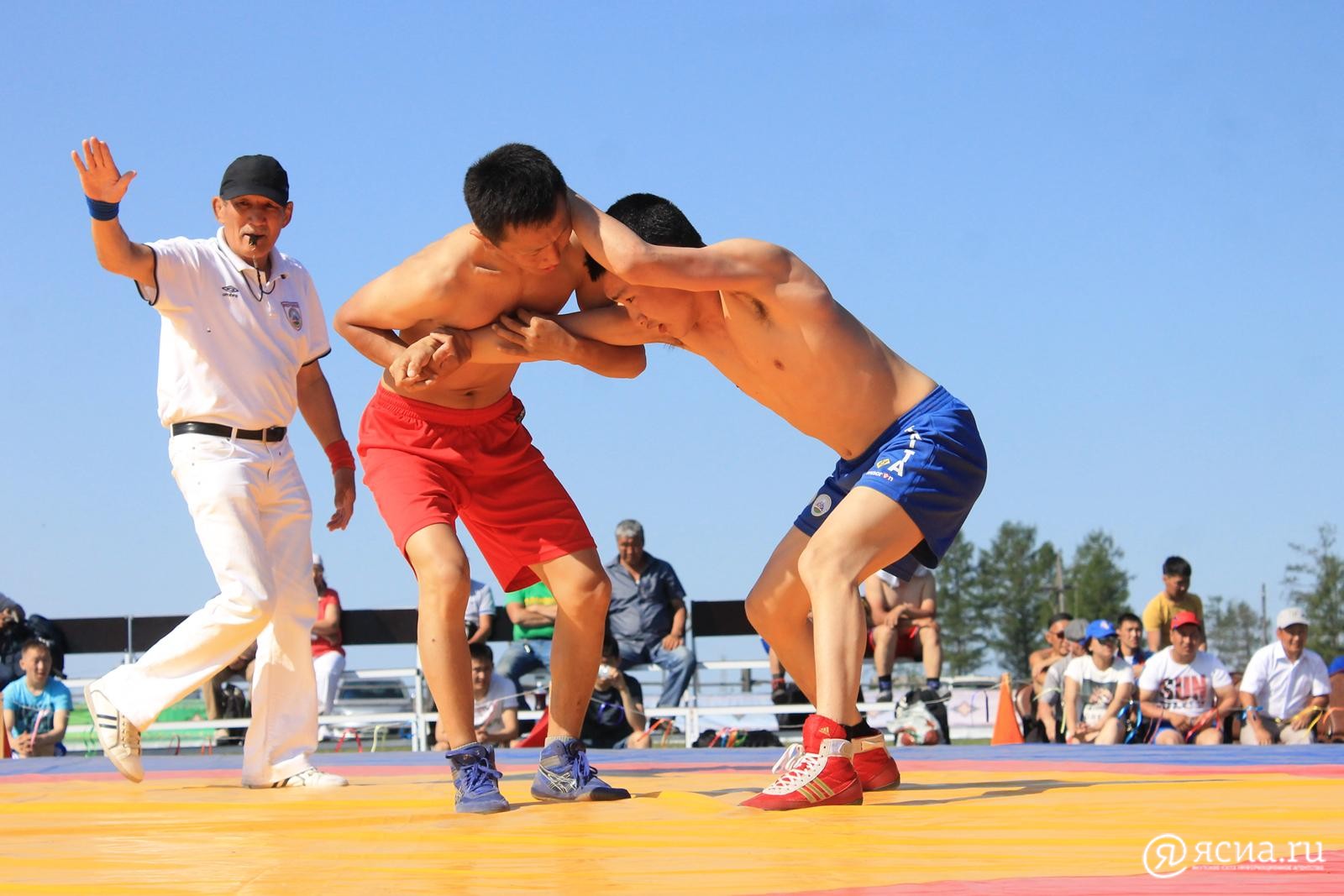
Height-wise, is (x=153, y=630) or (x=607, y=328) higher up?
(x=607, y=328)

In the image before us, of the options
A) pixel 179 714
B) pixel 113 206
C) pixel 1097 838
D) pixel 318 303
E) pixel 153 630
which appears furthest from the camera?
pixel 179 714

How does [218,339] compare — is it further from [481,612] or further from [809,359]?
[481,612]

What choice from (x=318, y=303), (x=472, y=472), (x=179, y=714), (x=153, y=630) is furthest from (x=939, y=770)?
(x=179, y=714)

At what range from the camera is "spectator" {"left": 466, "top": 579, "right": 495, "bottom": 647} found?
31.1 ft

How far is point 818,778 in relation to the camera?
3.45 m

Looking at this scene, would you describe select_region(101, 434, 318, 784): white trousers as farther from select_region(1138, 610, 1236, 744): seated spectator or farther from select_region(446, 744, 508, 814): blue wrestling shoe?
select_region(1138, 610, 1236, 744): seated spectator

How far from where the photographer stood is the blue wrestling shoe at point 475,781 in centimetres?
354

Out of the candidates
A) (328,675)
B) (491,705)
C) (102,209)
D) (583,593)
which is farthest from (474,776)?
(328,675)

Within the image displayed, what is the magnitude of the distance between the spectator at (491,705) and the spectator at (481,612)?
1.89 feet

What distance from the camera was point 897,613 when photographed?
9.48m

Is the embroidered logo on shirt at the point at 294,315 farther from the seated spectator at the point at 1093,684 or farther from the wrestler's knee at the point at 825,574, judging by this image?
the seated spectator at the point at 1093,684

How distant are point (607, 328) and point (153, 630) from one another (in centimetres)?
742

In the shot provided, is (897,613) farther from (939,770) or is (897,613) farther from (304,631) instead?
(304,631)

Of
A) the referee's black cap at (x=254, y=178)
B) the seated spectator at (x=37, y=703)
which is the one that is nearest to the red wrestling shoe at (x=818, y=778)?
the referee's black cap at (x=254, y=178)
